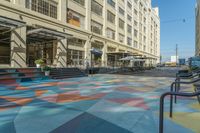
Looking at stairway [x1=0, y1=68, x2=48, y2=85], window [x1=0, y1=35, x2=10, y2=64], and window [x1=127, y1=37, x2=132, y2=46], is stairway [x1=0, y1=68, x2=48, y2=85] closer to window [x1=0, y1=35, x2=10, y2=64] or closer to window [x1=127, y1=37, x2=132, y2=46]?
window [x1=0, y1=35, x2=10, y2=64]

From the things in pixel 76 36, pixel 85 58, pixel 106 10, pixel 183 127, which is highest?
pixel 106 10

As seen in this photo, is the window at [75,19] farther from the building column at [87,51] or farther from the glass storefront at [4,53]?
the glass storefront at [4,53]

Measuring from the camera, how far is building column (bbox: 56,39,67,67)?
2148 cm

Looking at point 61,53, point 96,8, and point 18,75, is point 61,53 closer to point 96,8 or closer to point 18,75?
point 18,75

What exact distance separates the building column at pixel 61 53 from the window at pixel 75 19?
362 cm

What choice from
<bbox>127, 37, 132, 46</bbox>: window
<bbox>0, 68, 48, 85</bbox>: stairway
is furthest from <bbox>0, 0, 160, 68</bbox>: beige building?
<bbox>0, 68, 48, 85</bbox>: stairway

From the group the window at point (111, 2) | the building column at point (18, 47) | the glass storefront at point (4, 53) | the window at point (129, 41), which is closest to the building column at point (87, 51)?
the building column at point (18, 47)

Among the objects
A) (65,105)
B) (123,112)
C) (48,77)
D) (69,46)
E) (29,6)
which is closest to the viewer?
(123,112)

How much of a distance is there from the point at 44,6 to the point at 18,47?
6047 millimetres

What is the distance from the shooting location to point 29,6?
1823 centimetres

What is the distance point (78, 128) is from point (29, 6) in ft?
55.7

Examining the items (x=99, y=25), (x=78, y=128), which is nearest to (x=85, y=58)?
(x=99, y=25)

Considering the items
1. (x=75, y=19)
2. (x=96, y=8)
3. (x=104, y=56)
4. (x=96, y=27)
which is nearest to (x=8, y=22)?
(x=75, y=19)

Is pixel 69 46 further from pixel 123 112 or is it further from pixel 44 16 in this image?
pixel 123 112
